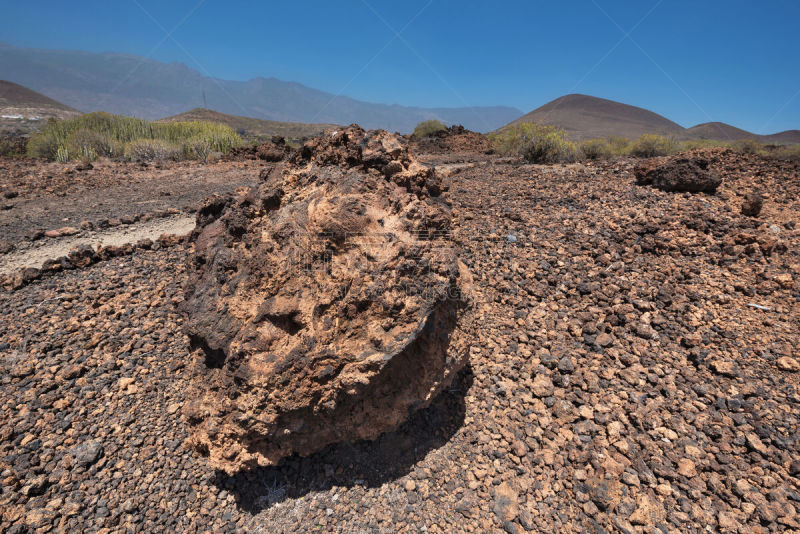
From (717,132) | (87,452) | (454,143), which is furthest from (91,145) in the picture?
(717,132)

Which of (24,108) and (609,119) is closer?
(24,108)

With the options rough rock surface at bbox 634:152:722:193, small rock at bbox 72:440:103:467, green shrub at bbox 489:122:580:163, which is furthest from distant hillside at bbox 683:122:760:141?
small rock at bbox 72:440:103:467

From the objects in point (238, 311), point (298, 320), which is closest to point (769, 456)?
point (298, 320)

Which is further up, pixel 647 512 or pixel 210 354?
pixel 210 354

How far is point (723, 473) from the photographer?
2277 mm

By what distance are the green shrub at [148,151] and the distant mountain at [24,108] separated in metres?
23.8

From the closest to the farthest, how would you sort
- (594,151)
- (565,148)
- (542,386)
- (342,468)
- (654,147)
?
(342,468)
(542,386)
(565,148)
(594,151)
(654,147)

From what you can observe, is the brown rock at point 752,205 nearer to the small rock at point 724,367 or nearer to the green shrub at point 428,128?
the small rock at point 724,367

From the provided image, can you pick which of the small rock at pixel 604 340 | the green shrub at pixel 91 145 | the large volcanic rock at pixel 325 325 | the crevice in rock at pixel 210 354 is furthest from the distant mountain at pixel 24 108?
the small rock at pixel 604 340

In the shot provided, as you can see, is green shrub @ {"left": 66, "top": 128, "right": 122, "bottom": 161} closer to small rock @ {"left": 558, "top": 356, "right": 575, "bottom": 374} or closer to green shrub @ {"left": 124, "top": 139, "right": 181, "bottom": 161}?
green shrub @ {"left": 124, "top": 139, "right": 181, "bottom": 161}

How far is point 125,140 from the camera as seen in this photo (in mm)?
16328

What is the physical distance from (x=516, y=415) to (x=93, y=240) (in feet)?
23.1

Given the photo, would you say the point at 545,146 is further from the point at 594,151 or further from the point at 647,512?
the point at 647,512

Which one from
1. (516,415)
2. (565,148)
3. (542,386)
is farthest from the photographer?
(565,148)
